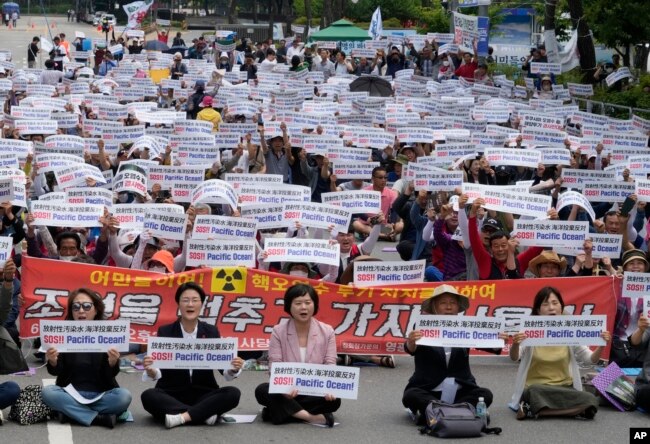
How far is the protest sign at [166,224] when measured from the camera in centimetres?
1374

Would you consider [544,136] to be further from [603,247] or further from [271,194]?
[603,247]

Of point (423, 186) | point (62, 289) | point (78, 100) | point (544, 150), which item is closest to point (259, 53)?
point (78, 100)

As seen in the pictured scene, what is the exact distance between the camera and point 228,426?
10719mm

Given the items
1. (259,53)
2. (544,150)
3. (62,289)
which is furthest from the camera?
(259,53)

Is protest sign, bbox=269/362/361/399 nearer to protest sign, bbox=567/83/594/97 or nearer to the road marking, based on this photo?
the road marking

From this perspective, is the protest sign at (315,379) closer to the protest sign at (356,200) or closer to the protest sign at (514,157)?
the protest sign at (356,200)

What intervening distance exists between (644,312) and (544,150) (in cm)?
783

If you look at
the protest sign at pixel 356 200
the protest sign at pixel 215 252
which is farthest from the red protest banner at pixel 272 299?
the protest sign at pixel 356 200

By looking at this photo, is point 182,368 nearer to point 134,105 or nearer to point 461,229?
point 461,229

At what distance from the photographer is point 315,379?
10547mm

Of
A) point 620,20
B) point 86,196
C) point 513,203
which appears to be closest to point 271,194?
point 86,196

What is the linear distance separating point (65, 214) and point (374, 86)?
19.3 meters

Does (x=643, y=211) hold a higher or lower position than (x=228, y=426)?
higher

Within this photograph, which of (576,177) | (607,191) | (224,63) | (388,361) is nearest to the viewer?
(388,361)
